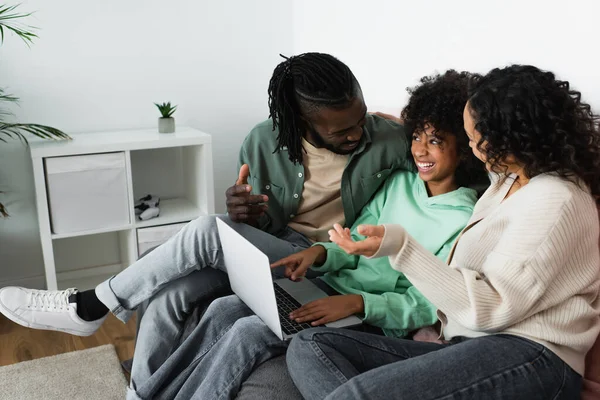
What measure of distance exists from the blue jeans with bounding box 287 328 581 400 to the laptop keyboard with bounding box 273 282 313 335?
0.20 m

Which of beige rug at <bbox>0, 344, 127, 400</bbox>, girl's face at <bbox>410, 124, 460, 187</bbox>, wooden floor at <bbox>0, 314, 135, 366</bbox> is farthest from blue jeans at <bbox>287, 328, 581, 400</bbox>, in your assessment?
wooden floor at <bbox>0, 314, 135, 366</bbox>

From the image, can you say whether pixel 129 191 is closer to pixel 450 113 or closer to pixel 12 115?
pixel 12 115

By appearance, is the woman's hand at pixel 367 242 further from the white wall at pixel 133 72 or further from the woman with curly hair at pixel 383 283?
the white wall at pixel 133 72

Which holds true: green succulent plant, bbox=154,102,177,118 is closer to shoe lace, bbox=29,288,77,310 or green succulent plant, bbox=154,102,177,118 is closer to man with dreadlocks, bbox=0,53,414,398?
man with dreadlocks, bbox=0,53,414,398

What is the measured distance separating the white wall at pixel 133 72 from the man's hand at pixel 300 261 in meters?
1.31

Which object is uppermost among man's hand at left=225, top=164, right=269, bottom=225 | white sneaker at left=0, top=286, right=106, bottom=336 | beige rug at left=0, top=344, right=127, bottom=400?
man's hand at left=225, top=164, right=269, bottom=225

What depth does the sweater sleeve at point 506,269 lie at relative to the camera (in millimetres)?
1103

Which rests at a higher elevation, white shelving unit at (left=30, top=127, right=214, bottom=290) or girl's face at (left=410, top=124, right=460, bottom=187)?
girl's face at (left=410, top=124, right=460, bottom=187)

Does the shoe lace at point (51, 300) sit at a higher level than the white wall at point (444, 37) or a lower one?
lower

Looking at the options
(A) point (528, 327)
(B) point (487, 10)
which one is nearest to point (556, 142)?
(A) point (528, 327)

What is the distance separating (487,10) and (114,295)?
129cm

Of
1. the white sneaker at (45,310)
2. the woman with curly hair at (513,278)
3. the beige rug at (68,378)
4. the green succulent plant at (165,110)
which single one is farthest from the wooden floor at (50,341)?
the woman with curly hair at (513,278)

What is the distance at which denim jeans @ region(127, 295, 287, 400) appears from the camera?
4.46 ft

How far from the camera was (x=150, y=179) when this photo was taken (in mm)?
2770
